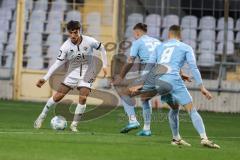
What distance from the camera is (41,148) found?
13.3 m

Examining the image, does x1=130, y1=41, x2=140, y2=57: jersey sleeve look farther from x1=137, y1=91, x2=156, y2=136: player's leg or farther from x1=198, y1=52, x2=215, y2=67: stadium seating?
x1=198, y1=52, x2=215, y2=67: stadium seating

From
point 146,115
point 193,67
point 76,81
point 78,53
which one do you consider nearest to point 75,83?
point 76,81

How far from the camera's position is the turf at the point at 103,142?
12.7 meters

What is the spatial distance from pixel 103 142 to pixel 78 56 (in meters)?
3.65

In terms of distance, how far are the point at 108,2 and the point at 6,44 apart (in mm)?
4468

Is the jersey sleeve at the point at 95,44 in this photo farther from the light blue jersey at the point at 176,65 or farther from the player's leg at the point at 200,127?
the player's leg at the point at 200,127

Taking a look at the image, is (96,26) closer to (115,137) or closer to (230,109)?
(230,109)

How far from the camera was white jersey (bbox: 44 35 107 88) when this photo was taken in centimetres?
1794

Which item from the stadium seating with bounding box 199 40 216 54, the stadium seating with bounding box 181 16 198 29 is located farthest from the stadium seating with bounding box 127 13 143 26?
the stadium seating with bounding box 199 40 216 54

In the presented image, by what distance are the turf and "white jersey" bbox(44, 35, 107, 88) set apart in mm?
1258

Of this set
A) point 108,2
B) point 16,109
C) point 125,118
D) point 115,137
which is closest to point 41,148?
point 115,137

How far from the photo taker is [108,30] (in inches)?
1193

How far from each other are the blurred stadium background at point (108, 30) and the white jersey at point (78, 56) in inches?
428

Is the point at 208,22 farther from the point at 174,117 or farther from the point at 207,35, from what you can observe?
the point at 174,117
